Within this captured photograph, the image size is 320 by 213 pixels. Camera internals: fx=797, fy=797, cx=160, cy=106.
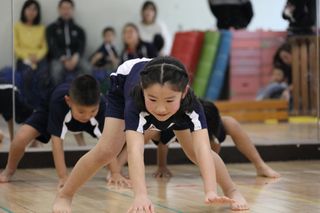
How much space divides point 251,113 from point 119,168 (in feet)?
Answer: 12.2

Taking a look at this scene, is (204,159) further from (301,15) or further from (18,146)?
(301,15)

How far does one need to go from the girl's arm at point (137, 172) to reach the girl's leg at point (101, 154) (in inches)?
9.8

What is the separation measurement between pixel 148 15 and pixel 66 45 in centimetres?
101

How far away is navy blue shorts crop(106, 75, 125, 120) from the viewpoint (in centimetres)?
329

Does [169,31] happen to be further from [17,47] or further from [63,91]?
[63,91]

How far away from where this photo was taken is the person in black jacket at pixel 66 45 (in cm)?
659

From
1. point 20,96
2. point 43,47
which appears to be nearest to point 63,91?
point 20,96

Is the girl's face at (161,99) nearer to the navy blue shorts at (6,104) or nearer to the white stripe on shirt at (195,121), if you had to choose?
the white stripe on shirt at (195,121)

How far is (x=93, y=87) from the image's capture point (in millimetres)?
4160

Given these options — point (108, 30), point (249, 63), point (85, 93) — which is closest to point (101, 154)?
point (85, 93)

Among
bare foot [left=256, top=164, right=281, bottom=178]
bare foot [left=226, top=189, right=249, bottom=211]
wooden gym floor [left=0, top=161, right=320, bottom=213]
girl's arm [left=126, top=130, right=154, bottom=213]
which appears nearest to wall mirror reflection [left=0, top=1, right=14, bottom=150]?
wooden gym floor [left=0, top=161, right=320, bottom=213]

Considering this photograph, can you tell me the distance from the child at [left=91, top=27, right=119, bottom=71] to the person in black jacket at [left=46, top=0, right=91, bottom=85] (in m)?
0.11

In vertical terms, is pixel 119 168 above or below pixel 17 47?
below

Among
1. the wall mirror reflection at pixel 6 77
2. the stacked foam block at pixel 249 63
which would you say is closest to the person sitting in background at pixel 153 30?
the stacked foam block at pixel 249 63
